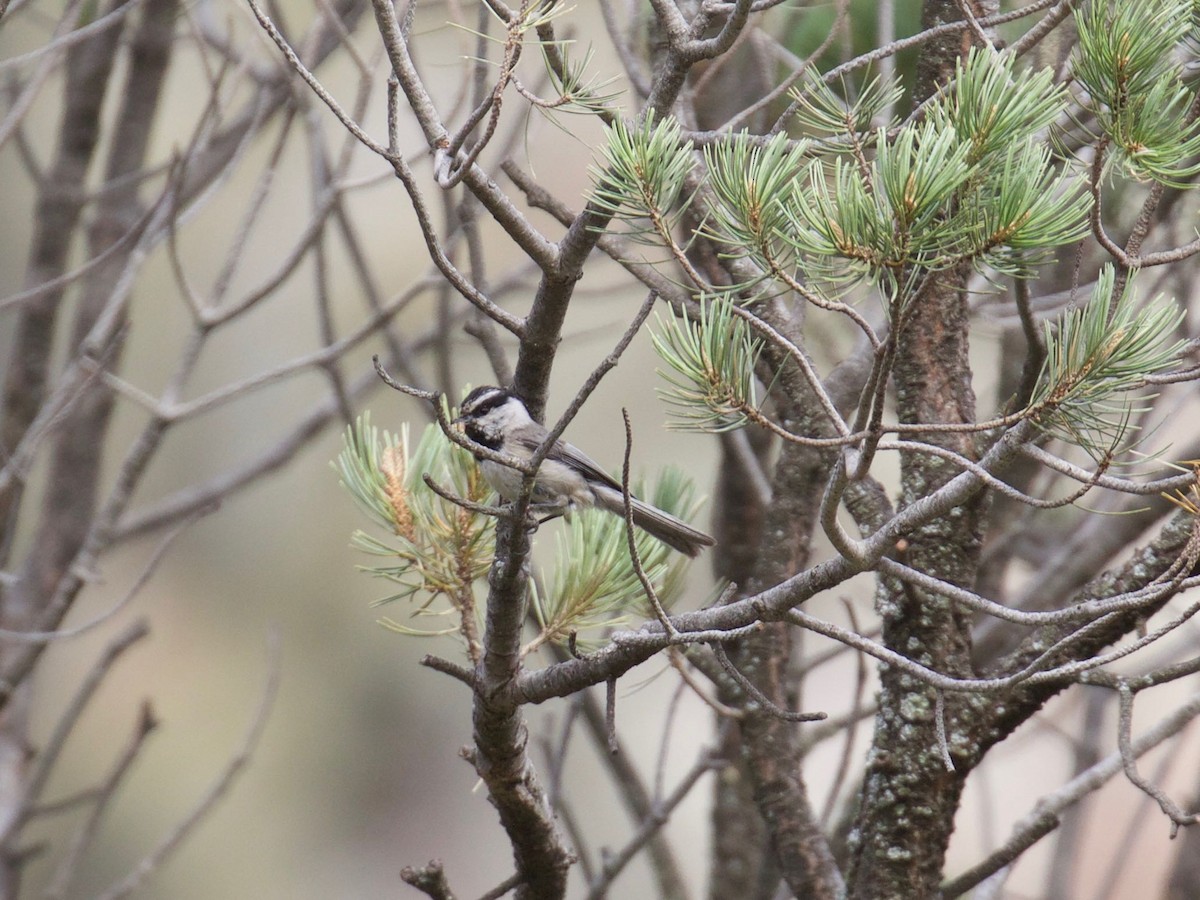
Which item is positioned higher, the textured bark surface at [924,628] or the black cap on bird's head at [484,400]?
the black cap on bird's head at [484,400]

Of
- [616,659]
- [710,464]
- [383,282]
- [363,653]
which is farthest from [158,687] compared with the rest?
[616,659]

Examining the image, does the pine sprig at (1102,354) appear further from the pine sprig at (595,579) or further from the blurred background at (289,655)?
the blurred background at (289,655)

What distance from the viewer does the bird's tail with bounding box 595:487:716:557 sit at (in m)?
1.57

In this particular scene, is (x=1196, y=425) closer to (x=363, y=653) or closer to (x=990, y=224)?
(x=363, y=653)

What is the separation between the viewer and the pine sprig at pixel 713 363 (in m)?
0.93

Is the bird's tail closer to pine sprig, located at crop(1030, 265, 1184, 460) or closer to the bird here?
the bird

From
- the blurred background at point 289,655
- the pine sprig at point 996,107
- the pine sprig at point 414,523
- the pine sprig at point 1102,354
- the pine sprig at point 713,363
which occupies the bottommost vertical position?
the pine sprig at point 1102,354

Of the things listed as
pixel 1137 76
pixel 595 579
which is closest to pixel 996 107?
pixel 1137 76

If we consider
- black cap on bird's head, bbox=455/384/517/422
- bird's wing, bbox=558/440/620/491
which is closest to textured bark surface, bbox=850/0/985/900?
bird's wing, bbox=558/440/620/491

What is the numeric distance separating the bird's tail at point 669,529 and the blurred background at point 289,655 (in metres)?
2.12

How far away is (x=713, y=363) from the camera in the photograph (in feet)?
3.04

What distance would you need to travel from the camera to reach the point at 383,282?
3895 millimetres

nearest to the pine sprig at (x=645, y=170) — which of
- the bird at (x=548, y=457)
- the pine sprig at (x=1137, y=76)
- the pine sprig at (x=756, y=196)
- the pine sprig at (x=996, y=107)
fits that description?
the pine sprig at (x=756, y=196)

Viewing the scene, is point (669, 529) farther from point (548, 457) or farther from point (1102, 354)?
point (1102, 354)
